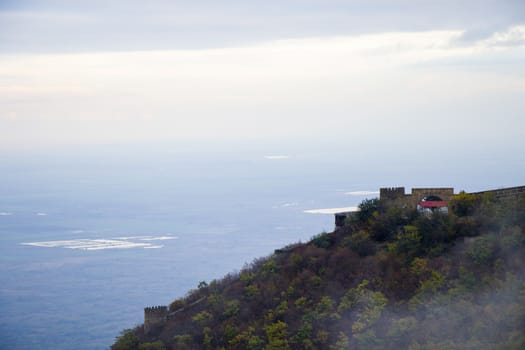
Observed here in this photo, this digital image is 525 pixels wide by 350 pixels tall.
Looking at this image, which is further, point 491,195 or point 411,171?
point 411,171

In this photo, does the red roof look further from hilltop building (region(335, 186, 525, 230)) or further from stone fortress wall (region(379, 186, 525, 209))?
stone fortress wall (region(379, 186, 525, 209))

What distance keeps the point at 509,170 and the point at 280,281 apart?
436 ft

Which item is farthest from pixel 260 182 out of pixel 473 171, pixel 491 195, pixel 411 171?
pixel 491 195

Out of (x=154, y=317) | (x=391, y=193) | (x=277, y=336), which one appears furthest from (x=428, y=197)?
(x=154, y=317)


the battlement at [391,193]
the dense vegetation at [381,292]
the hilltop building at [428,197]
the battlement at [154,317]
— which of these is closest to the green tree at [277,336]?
the dense vegetation at [381,292]

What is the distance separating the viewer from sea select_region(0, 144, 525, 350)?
229 feet

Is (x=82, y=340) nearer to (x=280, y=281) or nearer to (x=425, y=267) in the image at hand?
(x=280, y=281)

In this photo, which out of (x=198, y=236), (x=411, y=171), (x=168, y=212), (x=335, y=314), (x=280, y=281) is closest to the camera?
(x=335, y=314)

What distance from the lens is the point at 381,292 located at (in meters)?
21.9

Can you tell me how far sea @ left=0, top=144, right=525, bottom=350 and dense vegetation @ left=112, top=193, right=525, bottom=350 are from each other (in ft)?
45.7

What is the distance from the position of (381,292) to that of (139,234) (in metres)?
100.0

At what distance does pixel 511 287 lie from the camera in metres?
19.3

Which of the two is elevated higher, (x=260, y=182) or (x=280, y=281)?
(x=260, y=182)

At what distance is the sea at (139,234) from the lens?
69.9 metres
